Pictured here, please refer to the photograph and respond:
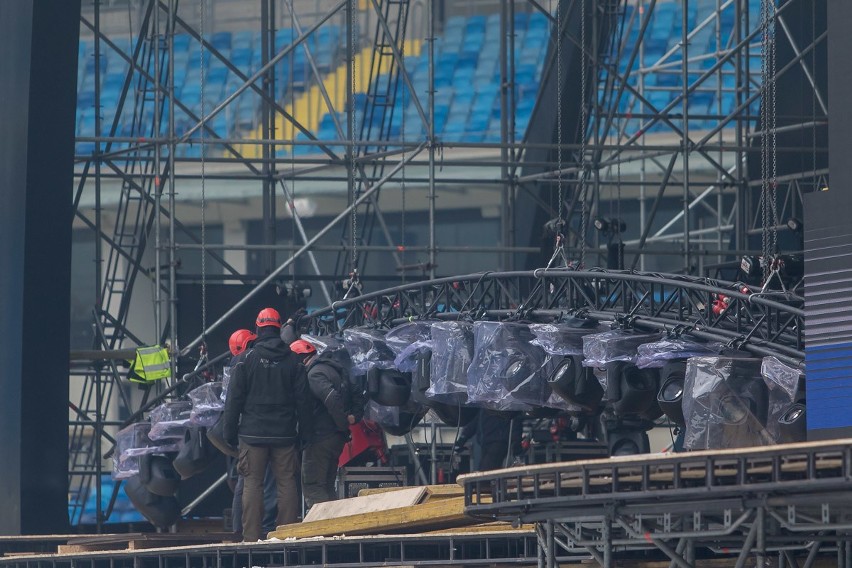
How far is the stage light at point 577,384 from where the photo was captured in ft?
61.4

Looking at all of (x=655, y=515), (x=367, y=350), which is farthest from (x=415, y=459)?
(x=655, y=515)

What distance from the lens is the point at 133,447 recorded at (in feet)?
70.6

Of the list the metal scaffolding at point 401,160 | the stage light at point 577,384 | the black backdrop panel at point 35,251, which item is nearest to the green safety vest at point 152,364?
the metal scaffolding at point 401,160

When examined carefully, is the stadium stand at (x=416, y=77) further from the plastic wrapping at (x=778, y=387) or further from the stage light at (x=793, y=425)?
the stage light at (x=793, y=425)

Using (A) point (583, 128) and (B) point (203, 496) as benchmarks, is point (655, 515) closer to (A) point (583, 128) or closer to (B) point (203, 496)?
(B) point (203, 496)

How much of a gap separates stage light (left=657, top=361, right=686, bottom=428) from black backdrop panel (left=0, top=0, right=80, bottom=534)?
655cm

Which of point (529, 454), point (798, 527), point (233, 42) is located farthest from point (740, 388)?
point (233, 42)

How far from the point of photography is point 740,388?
17.0 metres

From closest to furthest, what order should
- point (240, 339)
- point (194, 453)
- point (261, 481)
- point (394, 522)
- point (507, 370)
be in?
point (394, 522)
point (261, 481)
point (507, 370)
point (240, 339)
point (194, 453)

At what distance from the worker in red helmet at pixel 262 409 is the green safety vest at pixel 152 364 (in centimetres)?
494

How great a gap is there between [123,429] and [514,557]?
25.3 ft

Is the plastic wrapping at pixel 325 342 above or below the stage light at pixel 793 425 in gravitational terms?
above

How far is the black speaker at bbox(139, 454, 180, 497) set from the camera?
2136cm

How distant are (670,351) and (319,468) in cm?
367
